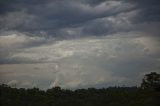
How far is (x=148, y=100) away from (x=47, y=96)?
182 feet

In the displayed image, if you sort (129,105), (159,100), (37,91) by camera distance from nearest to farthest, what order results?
(159,100) < (129,105) < (37,91)

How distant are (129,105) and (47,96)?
4271cm

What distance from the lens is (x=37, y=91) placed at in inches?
5689

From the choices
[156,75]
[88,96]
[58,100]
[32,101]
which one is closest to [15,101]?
[32,101]

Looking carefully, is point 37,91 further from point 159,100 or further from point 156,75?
point 159,100

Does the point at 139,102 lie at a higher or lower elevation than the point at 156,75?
lower

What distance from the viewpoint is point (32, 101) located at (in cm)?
12569

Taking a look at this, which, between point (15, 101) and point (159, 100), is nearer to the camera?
point (159, 100)

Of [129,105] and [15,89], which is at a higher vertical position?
[15,89]

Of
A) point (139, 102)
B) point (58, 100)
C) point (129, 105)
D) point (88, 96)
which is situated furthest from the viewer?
point (88, 96)

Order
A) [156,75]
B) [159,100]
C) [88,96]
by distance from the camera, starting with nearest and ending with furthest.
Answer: [159,100] < [156,75] < [88,96]

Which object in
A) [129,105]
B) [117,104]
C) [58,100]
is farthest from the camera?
A: [58,100]

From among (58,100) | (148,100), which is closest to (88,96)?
(58,100)

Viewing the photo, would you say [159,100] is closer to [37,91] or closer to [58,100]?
[58,100]
